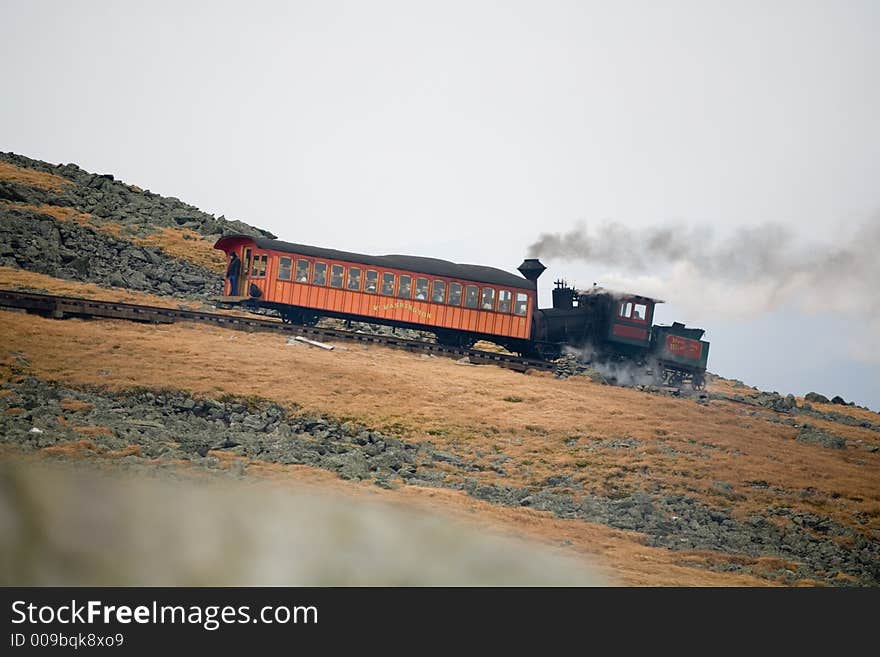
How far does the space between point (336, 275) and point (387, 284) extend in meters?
2.09

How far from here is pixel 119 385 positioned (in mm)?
20250

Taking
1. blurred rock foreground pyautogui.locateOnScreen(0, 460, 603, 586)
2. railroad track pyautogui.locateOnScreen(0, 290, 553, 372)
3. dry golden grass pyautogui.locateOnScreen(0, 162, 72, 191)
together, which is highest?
dry golden grass pyautogui.locateOnScreen(0, 162, 72, 191)

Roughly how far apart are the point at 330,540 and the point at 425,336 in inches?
1184

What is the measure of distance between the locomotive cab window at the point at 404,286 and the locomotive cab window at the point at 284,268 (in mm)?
4333

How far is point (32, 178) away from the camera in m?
54.0

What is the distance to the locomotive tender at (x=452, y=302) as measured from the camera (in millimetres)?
32250

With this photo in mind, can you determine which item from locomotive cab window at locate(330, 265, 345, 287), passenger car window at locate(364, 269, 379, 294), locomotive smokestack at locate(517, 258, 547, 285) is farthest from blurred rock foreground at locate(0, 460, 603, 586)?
locomotive smokestack at locate(517, 258, 547, 285)

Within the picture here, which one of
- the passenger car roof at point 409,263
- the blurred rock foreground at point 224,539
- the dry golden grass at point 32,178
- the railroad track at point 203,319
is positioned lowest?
the blurred rock foreground at point 224,539

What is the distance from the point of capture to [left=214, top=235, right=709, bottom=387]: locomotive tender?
32.2 metres

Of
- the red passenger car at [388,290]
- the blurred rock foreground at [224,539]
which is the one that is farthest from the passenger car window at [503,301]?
the blurred rock foreground at [224,539]

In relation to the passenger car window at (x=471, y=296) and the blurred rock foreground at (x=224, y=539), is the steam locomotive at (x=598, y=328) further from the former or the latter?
the blurred rock foreground at (x=224, y=539)

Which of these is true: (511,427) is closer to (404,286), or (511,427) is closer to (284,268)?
(404,286)

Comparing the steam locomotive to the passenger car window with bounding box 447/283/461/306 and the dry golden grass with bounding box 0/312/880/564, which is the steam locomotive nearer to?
the passenger car window with bounding box 447/283/461/306
